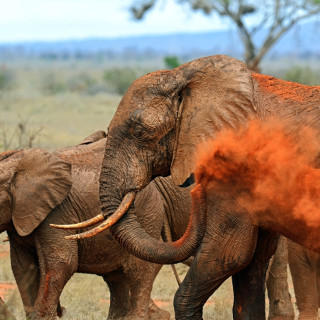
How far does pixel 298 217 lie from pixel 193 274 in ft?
2.36

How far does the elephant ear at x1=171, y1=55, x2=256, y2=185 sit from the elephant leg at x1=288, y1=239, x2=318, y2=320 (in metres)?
2.00

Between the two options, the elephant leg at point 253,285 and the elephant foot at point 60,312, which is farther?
the elephant foot at point 60,312

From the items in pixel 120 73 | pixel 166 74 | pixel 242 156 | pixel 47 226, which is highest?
pixel 166 74

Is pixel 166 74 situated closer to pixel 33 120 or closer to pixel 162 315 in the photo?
pixel 162 315

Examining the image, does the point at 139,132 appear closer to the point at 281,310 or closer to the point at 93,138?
the point at 93,138

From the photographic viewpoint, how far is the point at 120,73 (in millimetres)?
38812

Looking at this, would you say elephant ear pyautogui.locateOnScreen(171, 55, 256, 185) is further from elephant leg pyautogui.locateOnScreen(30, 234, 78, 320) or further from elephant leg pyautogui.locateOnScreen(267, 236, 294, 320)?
elephant leg pyautogui.locateOnScreen(267, 236, 294, 320)

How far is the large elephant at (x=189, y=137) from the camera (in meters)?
5.35

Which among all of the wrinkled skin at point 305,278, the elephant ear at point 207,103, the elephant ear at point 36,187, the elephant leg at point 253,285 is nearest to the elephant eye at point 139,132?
the elephant ear at point 207,103

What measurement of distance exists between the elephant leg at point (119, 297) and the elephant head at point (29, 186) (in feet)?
3.64

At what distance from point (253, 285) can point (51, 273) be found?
5.60 feet

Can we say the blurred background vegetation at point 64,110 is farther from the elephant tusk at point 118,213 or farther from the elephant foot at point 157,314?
the elephant tusk at point 118,213

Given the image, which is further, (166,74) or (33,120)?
(33,120)

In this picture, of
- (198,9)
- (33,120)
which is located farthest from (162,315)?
(198,9)
